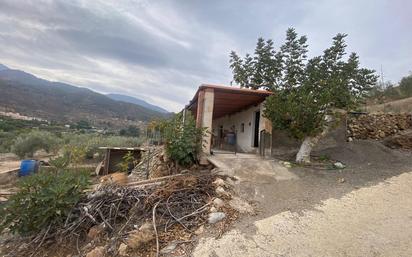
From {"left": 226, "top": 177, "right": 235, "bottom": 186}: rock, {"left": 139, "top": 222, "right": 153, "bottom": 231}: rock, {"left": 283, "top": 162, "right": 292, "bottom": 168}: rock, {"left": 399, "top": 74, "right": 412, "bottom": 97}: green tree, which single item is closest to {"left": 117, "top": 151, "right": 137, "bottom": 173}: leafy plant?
{"left": 226, "top": 177, "right": 235, "bottom": 186}: rock

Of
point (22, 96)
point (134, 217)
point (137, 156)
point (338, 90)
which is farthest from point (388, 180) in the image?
point (22, 96)

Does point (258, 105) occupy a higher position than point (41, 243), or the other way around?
point (258, 105)

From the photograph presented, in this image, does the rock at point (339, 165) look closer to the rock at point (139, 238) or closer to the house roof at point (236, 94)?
the house roof at point (236, 94)

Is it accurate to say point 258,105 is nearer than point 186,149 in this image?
No

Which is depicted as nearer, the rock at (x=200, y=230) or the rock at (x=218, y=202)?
the rock at (x=200, y=230)

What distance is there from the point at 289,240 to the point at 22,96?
2865 inches

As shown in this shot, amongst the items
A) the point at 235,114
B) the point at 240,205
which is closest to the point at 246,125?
the point at 235,114

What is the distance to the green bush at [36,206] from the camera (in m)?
4.05

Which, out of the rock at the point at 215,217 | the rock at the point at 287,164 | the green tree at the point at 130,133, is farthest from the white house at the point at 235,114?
the green tree at the point at 130,133

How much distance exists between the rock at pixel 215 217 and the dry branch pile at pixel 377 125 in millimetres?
8683

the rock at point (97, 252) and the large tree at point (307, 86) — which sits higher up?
the large tree at point (307, 86)

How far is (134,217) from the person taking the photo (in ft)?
13.5

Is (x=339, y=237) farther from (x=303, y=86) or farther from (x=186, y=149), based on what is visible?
(x=303, y=86)

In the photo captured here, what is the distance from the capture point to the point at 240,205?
179 inches
